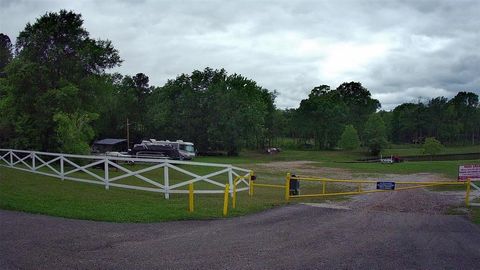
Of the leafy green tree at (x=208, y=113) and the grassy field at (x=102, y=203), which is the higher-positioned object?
the leafy green tree at (x=208, y=113)

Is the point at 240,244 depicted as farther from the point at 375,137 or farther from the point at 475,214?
the point at 375,137

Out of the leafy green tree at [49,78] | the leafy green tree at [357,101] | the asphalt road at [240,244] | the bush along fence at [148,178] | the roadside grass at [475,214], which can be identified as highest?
the leafy green tree at [357,101]

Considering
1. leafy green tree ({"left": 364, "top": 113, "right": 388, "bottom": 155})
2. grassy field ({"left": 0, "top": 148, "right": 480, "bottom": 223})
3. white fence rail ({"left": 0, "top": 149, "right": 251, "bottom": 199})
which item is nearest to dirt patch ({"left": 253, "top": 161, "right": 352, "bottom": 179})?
white fence rail ({"left": 0, "top": 149, "right": 251, "bottom": 199})

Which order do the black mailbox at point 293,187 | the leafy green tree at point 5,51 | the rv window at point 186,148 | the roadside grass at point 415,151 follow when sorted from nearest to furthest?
1. the black mailbox at point 293,187
2. the rv window at point 186,148
3. the leafy green tree at point 5,51
4. the roadside grass at point 415,151

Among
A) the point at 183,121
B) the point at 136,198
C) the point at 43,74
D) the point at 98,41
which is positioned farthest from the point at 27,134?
the point at 183,121

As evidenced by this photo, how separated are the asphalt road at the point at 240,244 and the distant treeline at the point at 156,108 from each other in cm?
2034

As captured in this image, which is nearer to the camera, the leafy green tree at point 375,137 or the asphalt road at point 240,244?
the asphalt road at point 240,244

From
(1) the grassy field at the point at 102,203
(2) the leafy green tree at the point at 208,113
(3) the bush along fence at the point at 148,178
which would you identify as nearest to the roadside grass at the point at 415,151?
(2) the leafy green tree at the point at 208,113

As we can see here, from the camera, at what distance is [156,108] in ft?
246

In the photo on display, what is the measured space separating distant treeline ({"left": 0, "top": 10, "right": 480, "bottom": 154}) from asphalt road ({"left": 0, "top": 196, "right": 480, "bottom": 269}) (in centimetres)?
2034

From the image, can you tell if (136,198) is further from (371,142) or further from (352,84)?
(352,84)

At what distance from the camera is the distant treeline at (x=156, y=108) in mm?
29672

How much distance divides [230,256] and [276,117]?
318 ft

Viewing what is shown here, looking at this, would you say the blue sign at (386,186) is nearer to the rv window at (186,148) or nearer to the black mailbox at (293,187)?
the black mailbox at (293,187)
